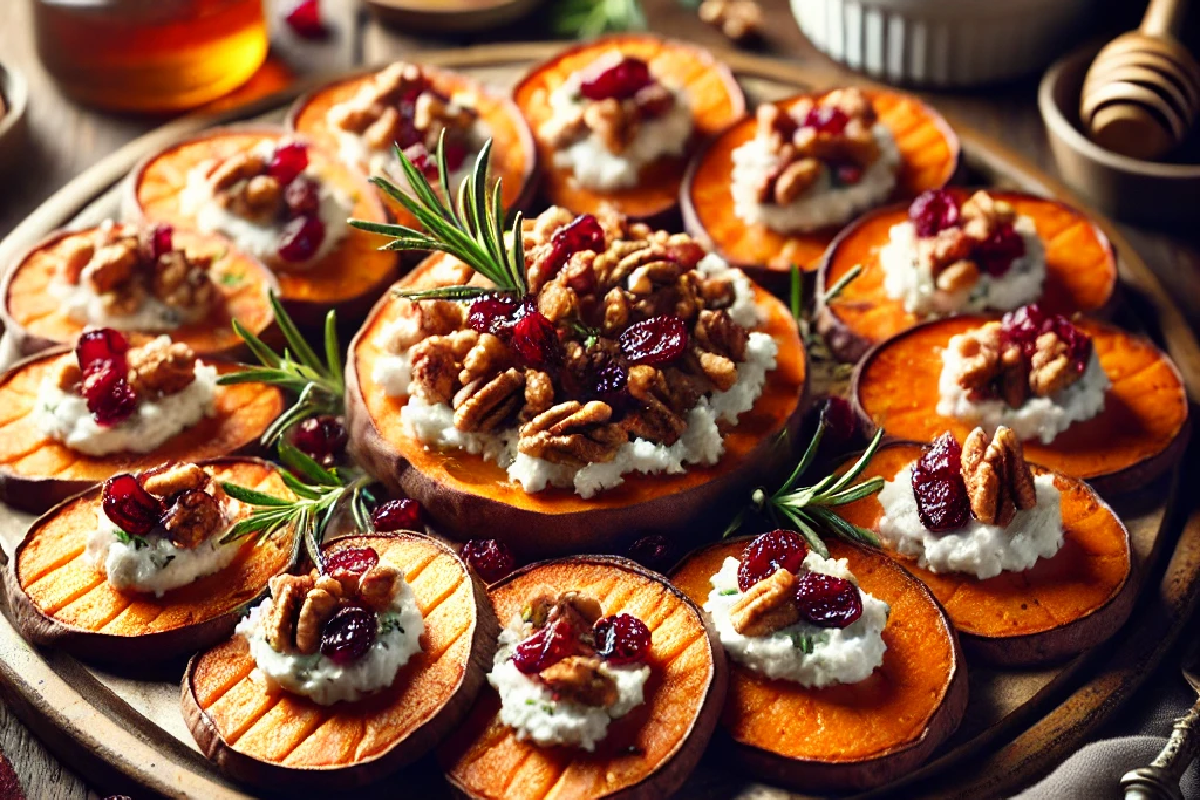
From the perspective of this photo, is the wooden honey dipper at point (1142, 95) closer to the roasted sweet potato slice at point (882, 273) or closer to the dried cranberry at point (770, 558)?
the roasted sweet potato slice at point (882, 273)

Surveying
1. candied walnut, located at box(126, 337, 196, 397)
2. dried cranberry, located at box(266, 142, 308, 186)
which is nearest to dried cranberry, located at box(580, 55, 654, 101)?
dried cranberry, located at box(266, 142, 308, 186)

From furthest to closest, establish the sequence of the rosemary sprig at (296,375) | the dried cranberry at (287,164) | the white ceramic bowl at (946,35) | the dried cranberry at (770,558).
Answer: the white ceramic bowl at (946,35), the dried cranberry at (287,164), the rosemary sprig at (296,375), the dried cranberry at (770,558)

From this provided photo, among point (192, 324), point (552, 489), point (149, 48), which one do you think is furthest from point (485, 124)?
point (552, 489)

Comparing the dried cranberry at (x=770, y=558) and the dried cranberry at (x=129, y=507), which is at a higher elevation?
the dried cranberry at (x=129, y=507)

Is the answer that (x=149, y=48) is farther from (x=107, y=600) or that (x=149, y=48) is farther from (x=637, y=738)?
(x=637, y=738)

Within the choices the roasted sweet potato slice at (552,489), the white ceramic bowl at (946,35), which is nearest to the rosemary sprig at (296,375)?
the roasted sweet potato slice at (552,489)

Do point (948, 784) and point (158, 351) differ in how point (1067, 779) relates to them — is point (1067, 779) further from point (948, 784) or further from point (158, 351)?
point (158, 351)

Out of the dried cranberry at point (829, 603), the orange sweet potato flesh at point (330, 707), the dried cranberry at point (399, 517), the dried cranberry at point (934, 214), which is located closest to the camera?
the orange sweet potato flesh at point (330, 707)
